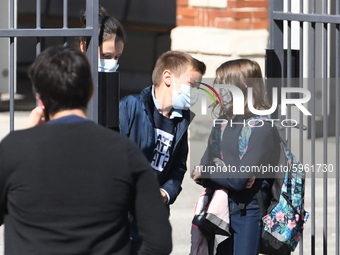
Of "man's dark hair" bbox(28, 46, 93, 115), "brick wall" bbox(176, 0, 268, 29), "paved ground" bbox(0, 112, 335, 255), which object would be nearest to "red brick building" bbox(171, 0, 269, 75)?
"brick wall" bbox(176, 0, 268, 29)

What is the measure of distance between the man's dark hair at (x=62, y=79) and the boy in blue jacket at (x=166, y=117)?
1241 mm

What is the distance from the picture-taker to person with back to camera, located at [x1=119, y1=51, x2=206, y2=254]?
3.29 meters

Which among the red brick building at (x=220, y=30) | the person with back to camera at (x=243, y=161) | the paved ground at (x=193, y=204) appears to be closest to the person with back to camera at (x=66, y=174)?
the person with back to camera at (x=243, y=161)

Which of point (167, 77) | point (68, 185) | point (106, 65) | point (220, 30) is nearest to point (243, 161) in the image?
point (167, 77)

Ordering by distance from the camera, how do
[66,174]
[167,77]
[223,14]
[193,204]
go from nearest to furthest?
1. [66,174]
2. [167,77]
3. [193,204]
4. [223,14]

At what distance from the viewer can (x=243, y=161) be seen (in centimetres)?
330

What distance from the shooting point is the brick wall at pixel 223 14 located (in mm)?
7605

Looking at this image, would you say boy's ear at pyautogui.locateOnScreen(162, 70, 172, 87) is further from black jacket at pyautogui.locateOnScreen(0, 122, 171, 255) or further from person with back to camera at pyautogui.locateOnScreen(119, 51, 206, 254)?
black jacket at pyautogui.locateOnScreen(0, 122, 171, 255)

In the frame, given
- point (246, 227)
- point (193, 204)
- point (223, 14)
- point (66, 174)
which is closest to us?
point (66, 174)

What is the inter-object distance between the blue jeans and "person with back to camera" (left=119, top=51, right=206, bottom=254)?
331mm

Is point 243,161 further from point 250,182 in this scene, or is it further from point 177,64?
point 177,64

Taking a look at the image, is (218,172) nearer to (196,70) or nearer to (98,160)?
(196,70)

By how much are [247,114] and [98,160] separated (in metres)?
1.56

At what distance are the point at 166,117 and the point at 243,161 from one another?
47 cm
